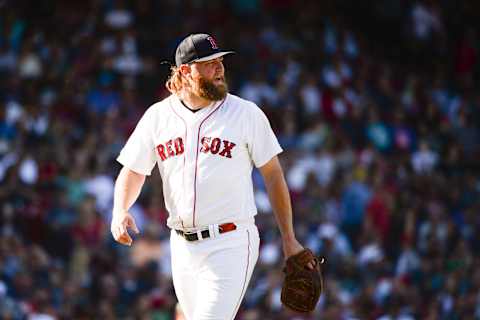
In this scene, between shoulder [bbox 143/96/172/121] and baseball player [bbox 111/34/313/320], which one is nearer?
baseball player [bbox 111/34/313/320]

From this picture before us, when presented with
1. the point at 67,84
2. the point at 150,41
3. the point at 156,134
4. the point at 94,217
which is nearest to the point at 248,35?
the point at 150,41

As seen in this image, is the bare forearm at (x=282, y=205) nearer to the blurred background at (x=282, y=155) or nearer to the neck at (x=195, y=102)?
the neck at (x=195, y=102)

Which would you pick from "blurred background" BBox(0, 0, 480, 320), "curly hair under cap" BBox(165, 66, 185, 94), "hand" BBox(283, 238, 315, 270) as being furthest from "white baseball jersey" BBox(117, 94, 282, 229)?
"blurred background" BBox(0, 0, 480, 320)

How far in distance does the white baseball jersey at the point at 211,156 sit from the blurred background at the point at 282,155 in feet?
14.4

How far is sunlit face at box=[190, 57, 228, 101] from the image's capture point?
218 inches

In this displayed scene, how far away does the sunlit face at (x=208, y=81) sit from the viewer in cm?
553

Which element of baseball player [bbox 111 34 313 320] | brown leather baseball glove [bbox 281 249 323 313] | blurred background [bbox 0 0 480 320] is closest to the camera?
baseball player [bbox 111 34 313 320]

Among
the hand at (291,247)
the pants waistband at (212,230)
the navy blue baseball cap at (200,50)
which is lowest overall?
the hand at (291,247)

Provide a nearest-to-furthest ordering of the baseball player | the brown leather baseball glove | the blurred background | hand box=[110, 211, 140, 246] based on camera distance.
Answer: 1. hand box=[110, 211, 140, 246]
2. the baseball player
3. the brown leather baseball glove
4. the blurred background

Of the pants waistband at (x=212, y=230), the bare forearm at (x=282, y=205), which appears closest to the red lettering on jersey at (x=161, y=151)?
the pants waistband at (x=212, y=230)

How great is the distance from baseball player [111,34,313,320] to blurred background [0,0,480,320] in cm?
431

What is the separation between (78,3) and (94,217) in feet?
11.9

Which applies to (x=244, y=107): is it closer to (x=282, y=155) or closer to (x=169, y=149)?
(x=169, y=149)

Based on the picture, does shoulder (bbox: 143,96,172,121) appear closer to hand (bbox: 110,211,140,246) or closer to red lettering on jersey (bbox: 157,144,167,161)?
red lettering on jersey (bbox: 157,144,167,161)
